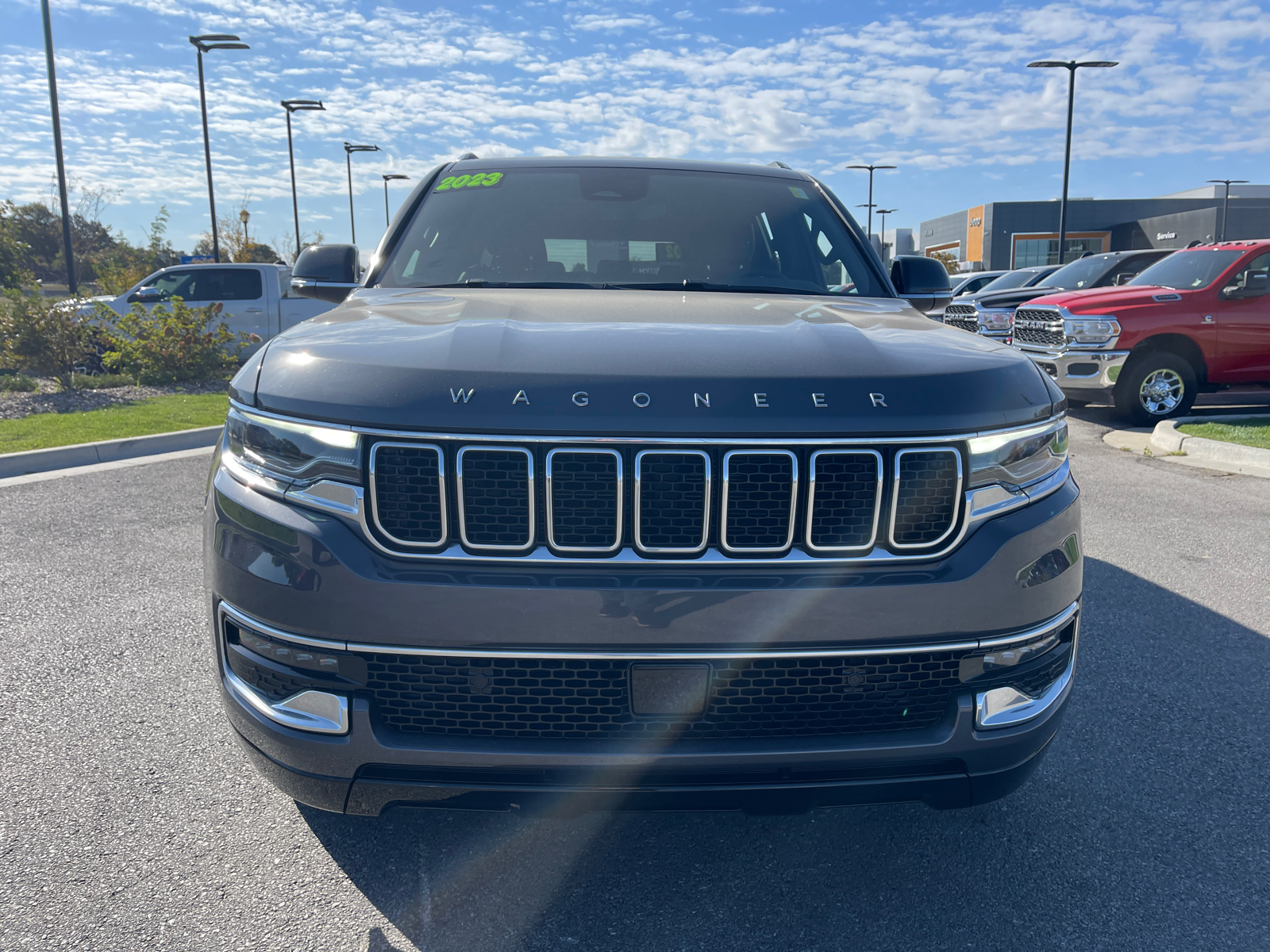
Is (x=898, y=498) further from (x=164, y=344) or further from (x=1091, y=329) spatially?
(x=164, y=344)

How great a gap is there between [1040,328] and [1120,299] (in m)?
0.86

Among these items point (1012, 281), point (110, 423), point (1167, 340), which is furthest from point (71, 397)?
point (1012, 281)

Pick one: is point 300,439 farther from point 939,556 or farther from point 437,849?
point 939,556

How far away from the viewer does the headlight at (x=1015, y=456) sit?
2066mm

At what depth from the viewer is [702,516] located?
1.96 meters

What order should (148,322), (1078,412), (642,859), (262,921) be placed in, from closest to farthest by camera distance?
(262,921)
(642,859)
(1078,412)
(148,322)

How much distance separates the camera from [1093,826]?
265cm

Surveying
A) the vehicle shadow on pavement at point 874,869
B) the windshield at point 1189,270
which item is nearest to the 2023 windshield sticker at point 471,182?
the vehicle shadow on pavement at point 874,869

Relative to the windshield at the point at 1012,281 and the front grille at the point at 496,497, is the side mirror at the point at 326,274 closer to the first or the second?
the front grille at the point at 496,497

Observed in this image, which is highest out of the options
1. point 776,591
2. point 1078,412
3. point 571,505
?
point 571,505

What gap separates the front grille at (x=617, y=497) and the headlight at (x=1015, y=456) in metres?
0.22

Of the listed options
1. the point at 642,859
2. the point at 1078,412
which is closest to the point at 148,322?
the point at 1078,412

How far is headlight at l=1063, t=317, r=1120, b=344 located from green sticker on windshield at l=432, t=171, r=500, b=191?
853cm

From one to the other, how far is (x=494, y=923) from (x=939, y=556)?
1312mm
